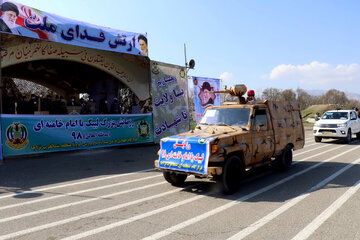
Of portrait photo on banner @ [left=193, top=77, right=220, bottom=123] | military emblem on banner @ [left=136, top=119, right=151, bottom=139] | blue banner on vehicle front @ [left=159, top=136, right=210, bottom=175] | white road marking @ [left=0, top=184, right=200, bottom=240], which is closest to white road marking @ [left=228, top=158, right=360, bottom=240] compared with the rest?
blue banner on vehicle front @ [left=159, top=136, right=210, bottom=175]

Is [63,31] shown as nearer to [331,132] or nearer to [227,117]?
[227,117]

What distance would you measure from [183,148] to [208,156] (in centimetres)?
69

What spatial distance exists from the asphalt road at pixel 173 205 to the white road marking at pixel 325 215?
1 centimetres

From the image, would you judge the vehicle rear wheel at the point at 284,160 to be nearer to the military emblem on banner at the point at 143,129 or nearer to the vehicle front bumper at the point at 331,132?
the vehicle front bumper at the point at 331,132

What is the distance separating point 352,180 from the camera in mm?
7211

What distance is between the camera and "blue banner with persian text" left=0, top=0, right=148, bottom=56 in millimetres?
10641

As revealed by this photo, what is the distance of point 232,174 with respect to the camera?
6301mm

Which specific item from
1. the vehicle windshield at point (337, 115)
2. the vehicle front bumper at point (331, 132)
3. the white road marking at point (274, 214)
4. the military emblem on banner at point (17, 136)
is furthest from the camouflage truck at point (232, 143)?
the vehicle windshield at point (337, 115)

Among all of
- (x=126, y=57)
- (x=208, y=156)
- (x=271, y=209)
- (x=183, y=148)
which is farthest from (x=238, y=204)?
(x=126, y=57)

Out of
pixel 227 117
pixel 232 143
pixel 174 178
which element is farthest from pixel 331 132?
pixel 174 178

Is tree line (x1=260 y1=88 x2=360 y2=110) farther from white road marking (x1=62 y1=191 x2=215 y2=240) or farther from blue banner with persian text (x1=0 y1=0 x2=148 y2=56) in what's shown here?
white road marking (x1=62 y1=191 x2=215 y2=240)

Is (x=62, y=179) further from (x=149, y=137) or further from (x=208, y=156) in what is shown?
(x=149, y=137)

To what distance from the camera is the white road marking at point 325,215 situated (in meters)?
4.05

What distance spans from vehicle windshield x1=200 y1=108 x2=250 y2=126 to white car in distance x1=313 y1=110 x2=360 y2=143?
1067 centimetres
